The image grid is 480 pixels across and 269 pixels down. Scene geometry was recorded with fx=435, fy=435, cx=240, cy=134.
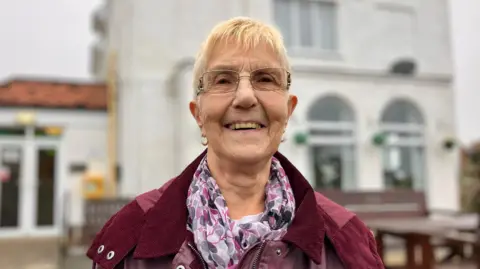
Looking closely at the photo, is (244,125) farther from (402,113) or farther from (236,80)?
(402,113)

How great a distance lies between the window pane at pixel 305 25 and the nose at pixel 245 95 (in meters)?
7.60

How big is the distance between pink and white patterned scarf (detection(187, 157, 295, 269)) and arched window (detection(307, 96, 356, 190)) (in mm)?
6532

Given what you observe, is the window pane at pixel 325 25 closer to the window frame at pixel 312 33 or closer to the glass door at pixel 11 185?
the window frame at pixel 312 33

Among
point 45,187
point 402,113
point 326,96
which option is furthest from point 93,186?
point 402,113

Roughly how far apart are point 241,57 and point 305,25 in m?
7.76

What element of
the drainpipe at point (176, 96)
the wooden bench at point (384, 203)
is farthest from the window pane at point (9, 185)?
the wooden bench at point (384, 203)

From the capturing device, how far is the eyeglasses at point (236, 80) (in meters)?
1.19

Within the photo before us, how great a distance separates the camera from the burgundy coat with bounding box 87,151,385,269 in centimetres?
112

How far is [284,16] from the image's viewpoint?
27.8 ft

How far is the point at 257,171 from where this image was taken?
4.15ft

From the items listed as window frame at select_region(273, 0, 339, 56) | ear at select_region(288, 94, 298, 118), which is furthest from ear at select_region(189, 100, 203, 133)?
window frame at select_region(273, 0, 339, 56)

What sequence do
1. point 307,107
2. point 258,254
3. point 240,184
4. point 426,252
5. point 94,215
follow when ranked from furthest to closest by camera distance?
point 307,107, point 94,215, point 426,252, point 240,184, point 258,254

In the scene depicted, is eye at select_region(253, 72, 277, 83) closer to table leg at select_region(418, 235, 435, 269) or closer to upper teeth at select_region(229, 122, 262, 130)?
upper teeth at select_region(229, 122, 262, 130)

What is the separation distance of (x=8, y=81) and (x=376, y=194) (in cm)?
786
